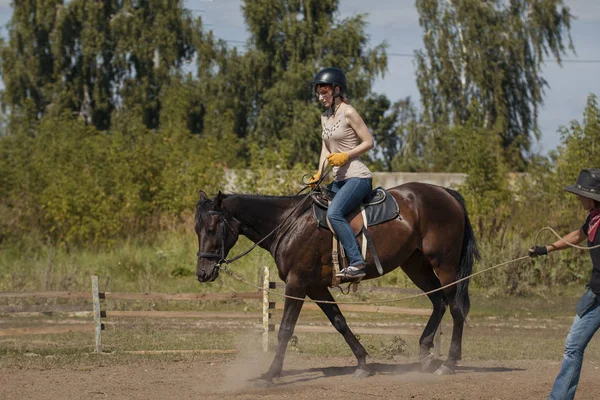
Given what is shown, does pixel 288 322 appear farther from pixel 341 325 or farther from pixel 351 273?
pixel 351 273

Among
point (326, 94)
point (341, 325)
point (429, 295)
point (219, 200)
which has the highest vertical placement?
point (326, 94)

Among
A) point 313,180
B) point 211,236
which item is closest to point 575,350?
point 313,180

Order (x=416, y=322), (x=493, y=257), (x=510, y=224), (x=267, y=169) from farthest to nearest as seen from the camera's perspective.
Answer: (x=267, y=169) → (x=510, y=224) → (x=493, y=257) → (x=416, y=322)

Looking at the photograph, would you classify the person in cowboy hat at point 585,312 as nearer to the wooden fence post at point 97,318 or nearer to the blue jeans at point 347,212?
the blue jeans at point 347,212

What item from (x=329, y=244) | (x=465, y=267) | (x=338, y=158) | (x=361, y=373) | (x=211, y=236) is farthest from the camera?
(x=465, y=267)

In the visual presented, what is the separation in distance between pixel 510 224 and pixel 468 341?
888cm

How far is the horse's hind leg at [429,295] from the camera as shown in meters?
9.95

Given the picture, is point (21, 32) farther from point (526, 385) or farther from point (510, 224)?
point (526, 385)

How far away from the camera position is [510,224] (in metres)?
22.5

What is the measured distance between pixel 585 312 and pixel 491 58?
115ft

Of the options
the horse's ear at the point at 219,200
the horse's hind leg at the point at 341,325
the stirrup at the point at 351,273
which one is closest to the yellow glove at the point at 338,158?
the stirrup at the point at 351,273

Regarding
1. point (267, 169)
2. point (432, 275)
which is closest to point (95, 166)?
point (267, 169)

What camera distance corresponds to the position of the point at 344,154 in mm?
8961

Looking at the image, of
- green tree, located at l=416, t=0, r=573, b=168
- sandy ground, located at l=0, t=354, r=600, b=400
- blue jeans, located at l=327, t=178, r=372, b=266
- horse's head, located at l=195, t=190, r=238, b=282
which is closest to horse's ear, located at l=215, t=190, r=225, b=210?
horse's head, located at l=195, t=190, r=238, b=282
